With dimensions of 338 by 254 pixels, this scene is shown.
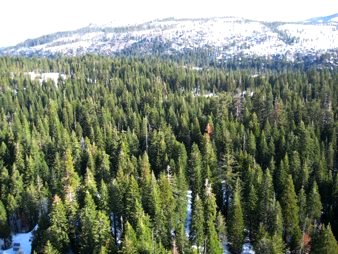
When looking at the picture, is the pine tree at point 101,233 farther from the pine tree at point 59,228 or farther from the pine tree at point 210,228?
the pine tree at point 210,228

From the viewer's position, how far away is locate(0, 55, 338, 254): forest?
59094mm

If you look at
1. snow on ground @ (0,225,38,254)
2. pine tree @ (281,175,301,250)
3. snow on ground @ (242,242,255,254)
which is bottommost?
snow on ground @ (242,242,255,254)

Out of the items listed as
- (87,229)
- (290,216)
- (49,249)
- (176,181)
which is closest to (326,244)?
(290,216)

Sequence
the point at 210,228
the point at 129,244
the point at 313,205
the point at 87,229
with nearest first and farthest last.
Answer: the point at 129,244
the point at 87,229
the point at 210,228
the point at 313,205

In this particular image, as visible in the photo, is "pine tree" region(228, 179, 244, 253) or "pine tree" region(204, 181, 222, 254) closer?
"pine tree" region(204, 181, 222, 254)

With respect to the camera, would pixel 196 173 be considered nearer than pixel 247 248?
No

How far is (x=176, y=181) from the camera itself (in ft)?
236

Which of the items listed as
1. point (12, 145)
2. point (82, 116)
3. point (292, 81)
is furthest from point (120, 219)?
point (292, 81)

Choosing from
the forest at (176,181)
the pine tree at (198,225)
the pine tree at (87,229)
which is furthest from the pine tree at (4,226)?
the pine tree at (198,225)

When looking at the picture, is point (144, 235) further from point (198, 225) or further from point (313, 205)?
point (313, 205)

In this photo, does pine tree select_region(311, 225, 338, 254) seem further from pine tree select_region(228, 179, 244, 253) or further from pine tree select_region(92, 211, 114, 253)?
pine tree select_region(92, 211, 114, 253)

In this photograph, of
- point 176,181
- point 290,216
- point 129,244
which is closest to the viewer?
point 129,244

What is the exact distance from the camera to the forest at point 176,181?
59.1m

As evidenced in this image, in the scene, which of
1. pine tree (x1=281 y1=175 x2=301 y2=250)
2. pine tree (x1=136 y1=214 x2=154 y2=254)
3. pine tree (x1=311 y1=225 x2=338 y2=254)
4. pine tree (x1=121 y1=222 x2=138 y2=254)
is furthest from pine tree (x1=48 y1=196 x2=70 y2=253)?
pine tree (x1=311 y1=225 x2=338 y2=254)
